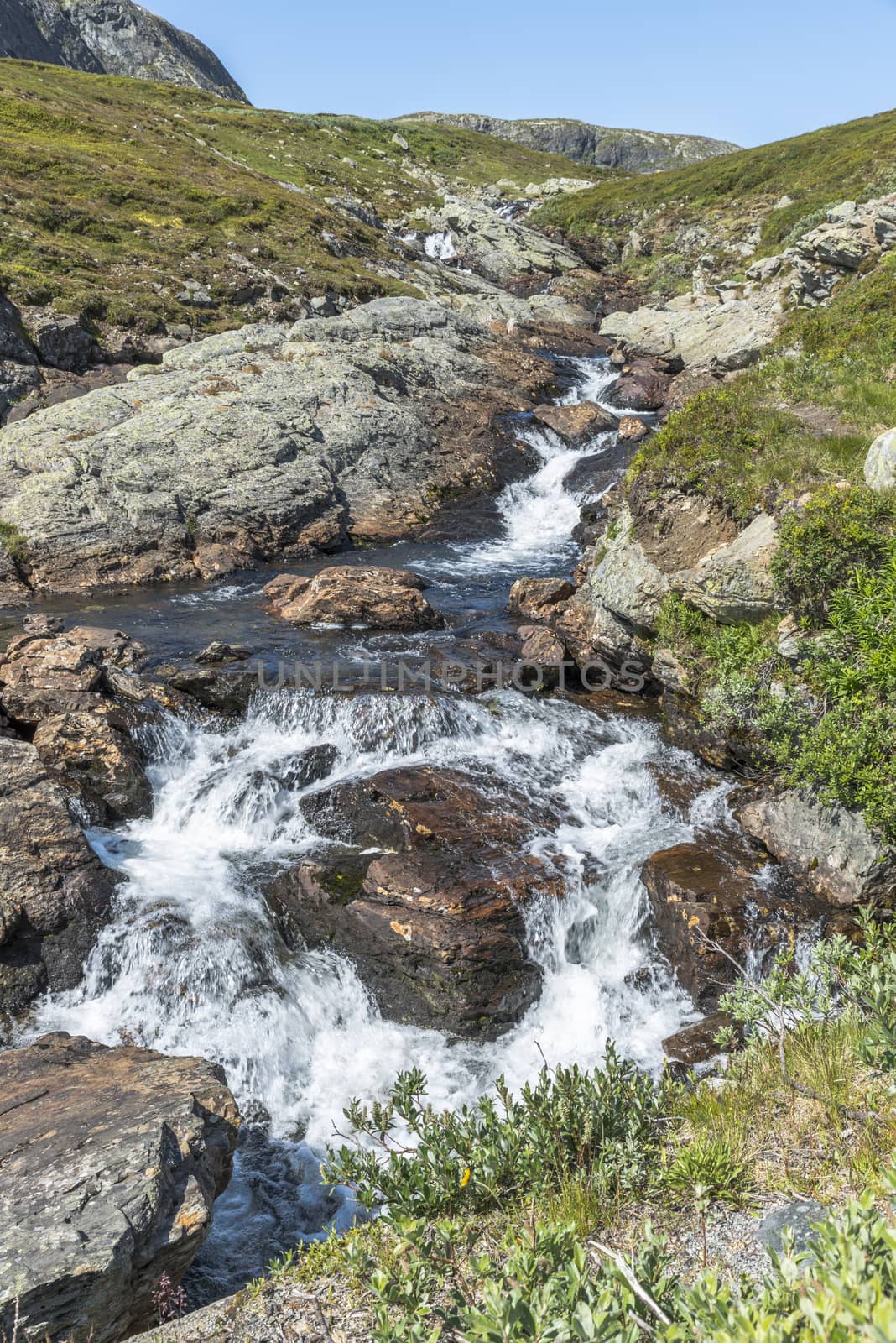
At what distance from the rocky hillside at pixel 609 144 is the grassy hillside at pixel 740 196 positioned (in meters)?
97.0

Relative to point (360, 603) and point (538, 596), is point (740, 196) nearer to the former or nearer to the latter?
point (538, 596)

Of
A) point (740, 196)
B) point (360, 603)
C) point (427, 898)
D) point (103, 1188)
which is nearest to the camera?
point (103, 1188)

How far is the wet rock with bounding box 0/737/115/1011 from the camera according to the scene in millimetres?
10562

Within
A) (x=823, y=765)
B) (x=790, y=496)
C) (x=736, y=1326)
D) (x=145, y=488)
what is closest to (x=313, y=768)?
(x=823, y=765)

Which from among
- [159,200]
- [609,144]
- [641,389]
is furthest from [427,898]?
[609,144]

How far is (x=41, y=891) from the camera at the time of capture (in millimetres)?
11023

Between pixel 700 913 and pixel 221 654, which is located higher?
pixel 221 654

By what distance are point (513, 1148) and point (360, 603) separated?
1567cm

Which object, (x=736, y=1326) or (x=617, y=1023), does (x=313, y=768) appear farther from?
(x=736, y=1326)

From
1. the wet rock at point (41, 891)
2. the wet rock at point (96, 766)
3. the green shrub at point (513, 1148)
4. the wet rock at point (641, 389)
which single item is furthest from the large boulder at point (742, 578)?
the wet rock at point (641, 389)

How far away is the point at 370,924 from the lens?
11.2m

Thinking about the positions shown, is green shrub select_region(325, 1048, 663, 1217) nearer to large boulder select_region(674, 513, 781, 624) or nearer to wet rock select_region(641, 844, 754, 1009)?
wet rock select_region(641, 844, 754, 1009)

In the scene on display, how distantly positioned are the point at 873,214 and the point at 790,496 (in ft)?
76.4

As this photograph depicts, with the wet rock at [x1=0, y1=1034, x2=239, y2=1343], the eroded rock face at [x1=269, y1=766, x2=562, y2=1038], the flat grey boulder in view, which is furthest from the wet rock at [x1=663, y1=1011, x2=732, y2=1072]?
the flat grey boulder
